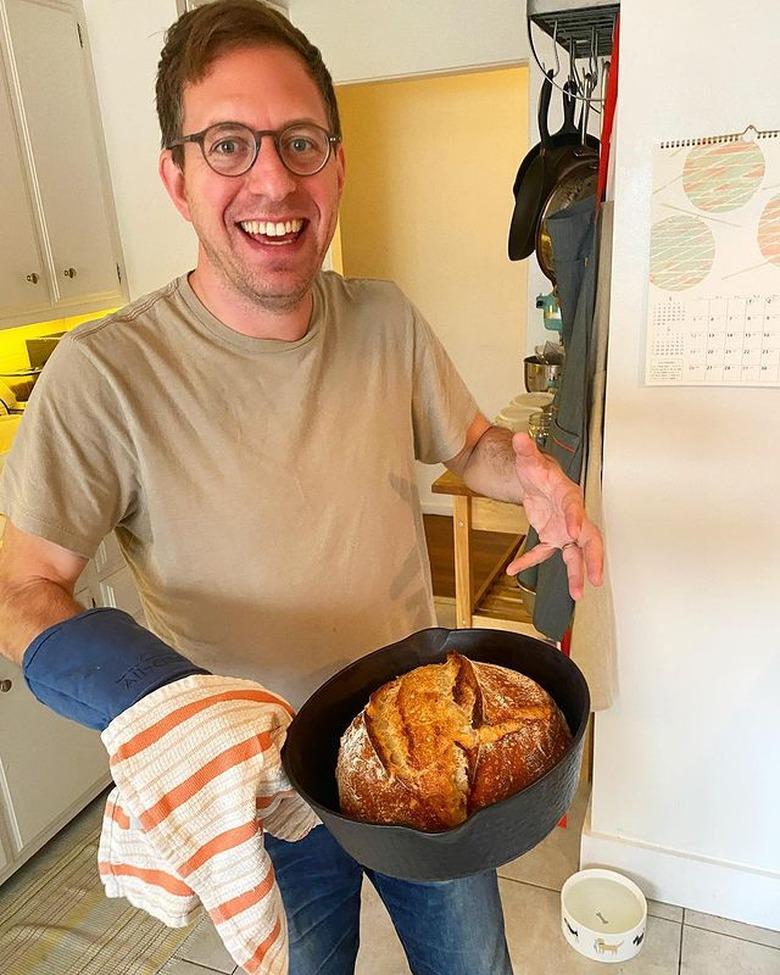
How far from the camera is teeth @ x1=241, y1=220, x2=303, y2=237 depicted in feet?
3.00

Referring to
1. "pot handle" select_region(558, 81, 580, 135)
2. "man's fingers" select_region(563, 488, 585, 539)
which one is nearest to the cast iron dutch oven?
"man's fingers" select_region(563, 488, 585, 539)

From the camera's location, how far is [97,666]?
0.67 m

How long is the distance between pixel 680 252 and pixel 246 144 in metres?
0.81

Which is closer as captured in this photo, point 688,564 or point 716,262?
point 716,262

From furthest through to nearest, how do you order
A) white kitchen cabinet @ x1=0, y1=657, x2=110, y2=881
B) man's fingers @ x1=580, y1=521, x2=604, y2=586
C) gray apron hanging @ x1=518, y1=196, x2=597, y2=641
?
white kitchen cabinet @ x1=0, y1=657, x2=110, y2=881 → gray apron hanging @ x1=518, y1=196, x2=597, y2=641 → man's fingers @ x1=580, y1=521, x2=604, y2=586

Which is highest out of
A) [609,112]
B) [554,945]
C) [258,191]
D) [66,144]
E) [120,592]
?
[66,144]

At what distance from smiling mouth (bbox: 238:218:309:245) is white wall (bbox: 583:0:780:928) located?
2.33 feet

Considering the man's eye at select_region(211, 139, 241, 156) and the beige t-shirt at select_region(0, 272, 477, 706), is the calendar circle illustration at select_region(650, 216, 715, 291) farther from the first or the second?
the man's eye at select_region(211, 139, 241, 156)

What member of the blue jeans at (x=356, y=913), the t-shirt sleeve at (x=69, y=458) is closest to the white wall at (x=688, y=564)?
the blue jeans at (x=356, y=913)

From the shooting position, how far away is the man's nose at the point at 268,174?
89cm

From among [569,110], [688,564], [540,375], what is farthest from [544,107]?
[688,564]

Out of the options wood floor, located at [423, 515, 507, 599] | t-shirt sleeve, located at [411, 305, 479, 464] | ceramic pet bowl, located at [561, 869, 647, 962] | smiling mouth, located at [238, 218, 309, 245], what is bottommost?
wood floor, located at [423, 515, 507, 599]

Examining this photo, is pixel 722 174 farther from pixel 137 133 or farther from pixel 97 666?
pixel 137 133

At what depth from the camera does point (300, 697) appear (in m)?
1.03
